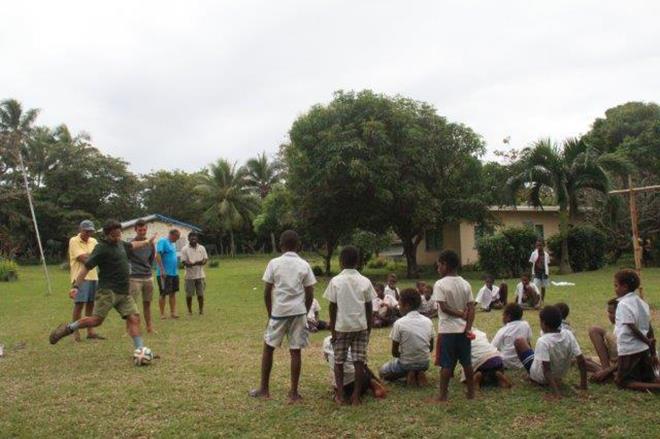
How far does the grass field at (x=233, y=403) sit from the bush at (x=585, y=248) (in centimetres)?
1601

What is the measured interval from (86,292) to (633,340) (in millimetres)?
7566

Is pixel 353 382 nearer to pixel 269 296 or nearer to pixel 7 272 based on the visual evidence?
pixel 269 296

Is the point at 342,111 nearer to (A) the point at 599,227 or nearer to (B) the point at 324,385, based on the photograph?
(A) the point at 599,227

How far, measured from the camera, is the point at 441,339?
18.6 ft

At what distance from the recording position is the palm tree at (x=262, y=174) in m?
51.2

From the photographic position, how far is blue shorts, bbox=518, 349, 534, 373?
20.4 feet

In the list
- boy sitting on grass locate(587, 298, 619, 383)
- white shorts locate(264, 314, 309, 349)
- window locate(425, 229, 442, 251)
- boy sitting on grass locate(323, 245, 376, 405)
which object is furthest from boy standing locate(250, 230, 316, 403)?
window locate(425, 229, 442, 251)

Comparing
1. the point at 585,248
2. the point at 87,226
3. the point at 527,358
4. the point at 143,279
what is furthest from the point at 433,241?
the point at 527,358

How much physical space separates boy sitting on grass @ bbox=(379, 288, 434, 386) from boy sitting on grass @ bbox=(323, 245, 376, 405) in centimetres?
61

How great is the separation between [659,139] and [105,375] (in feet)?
88.4

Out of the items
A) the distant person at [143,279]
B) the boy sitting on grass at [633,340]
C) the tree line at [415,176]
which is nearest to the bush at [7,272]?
the tree line at [415,176]

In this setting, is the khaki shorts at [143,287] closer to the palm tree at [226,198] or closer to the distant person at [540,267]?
the distant person at [540,267]

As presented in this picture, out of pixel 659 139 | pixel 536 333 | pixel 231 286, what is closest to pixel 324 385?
pixel 536 333

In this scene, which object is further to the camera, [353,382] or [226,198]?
[226,198]
